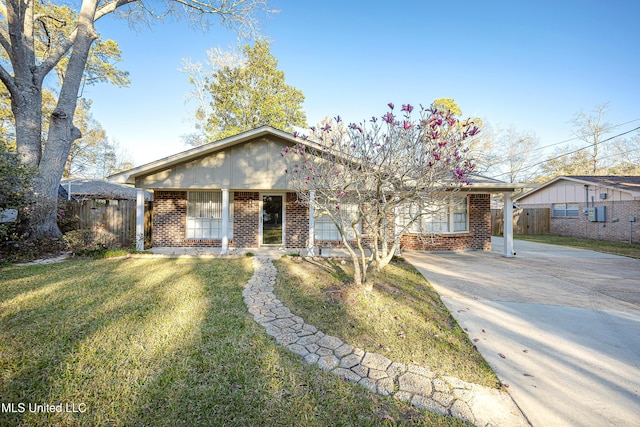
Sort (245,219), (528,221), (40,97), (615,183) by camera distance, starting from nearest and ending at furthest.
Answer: (40,97) → (245,219) → (615,183) → (528,221)

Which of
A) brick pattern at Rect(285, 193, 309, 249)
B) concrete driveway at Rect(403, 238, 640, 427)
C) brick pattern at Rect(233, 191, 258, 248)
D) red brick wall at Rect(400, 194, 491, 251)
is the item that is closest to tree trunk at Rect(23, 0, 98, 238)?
brick pattern at Rect(233, 191, 258, 248)

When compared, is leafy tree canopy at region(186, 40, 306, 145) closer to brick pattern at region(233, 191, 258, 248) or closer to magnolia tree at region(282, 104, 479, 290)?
brick pattern at region(233, 191, 258, 248)

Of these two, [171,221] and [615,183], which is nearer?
[171,221]

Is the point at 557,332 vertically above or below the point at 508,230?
below

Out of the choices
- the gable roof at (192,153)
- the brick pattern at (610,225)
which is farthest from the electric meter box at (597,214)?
the gable roof at (192,153)

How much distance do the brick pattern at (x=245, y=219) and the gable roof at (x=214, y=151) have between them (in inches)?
86.7

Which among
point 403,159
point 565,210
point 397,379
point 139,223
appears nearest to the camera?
point 397,379

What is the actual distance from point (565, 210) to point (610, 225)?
9.38 ft

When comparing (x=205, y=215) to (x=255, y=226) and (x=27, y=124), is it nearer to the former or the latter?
(x=255, y=226)

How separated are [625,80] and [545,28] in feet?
34.8

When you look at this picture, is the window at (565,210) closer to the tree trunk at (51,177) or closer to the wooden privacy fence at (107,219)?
the wooden privacy fence at (107,219)

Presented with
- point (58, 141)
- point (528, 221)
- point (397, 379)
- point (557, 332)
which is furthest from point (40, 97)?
point (528, 221)

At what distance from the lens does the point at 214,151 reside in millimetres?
8961

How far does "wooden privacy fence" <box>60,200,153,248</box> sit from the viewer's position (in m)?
9.20
